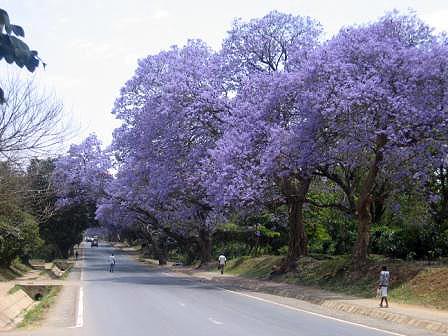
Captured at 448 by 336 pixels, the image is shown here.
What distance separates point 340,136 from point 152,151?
Result: 15.1 meters

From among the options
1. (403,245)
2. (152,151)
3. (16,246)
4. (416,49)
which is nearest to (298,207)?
(403,245)

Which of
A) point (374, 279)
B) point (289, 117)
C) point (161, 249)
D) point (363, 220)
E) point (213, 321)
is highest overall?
point (289, 117)

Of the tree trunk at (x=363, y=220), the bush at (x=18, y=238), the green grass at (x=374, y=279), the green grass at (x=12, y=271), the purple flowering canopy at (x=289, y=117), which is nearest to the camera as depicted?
the green grass at (x=374, y=279)

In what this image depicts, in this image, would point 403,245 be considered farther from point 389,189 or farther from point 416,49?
point 416,49

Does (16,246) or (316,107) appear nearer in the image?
(316,107)

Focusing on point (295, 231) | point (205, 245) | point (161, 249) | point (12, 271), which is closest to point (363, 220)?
point (295, 231)

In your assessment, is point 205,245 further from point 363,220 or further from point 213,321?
point 213,321

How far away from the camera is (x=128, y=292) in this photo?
86.9ft

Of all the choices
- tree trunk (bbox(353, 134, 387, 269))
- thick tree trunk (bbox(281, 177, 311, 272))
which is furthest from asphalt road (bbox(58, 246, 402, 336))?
thick tree trunk (bbox(281, 177, 311, 272))

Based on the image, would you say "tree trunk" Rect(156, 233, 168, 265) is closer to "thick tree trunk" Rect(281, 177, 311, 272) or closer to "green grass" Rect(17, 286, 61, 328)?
"thick tree trunk" Rect(281, 177, 311, 272)

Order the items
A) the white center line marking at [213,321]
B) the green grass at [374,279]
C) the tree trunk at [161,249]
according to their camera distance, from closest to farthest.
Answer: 1. the white center line marking at [213,321]
2. the green grass at [374,279]
3. the tree trunk at [161,249]

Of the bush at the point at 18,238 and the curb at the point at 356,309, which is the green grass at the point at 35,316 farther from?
the bush at the point at 18,238

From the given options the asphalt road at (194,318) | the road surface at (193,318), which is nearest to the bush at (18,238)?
the asphalt road at (194,318)

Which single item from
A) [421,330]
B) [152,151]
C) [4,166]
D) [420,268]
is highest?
[152,151]
